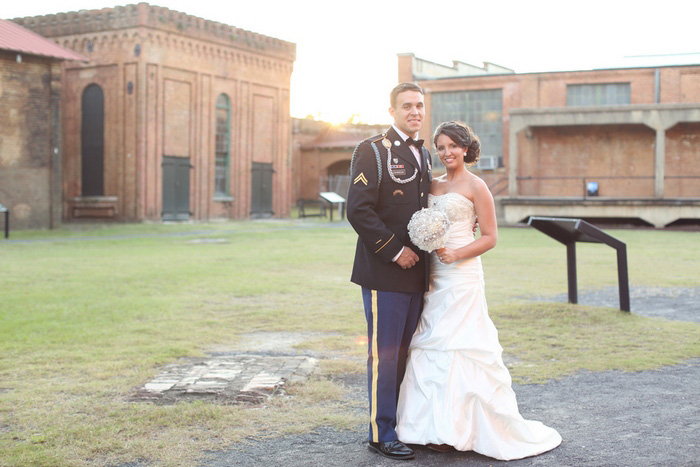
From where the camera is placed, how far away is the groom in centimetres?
434

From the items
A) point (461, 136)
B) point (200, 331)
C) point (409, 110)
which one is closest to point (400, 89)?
point (409, 110)

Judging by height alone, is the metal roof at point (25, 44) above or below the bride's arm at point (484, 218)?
above

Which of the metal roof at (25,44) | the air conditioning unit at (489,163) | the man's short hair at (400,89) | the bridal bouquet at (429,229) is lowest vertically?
the bridal bouquet at (429,229)

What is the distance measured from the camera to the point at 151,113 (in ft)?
109

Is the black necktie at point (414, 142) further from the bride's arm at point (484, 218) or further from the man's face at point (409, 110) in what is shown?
the bride's arm at point (484, 218)

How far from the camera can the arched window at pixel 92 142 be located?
33.9 metres

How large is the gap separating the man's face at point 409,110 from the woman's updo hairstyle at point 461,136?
7.4 inches

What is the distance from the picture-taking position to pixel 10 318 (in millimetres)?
8727

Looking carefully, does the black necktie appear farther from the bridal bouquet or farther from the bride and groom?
the bridal bouquet

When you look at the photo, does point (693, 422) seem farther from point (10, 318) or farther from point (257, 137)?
point (257, 137)

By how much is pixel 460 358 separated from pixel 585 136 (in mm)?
29575

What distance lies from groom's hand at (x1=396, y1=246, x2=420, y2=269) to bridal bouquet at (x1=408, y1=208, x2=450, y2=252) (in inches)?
2.3

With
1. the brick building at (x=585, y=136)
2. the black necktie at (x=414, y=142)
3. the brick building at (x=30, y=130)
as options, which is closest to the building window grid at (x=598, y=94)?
the brick building at (x=585, y=136)

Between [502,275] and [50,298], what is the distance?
705cm
